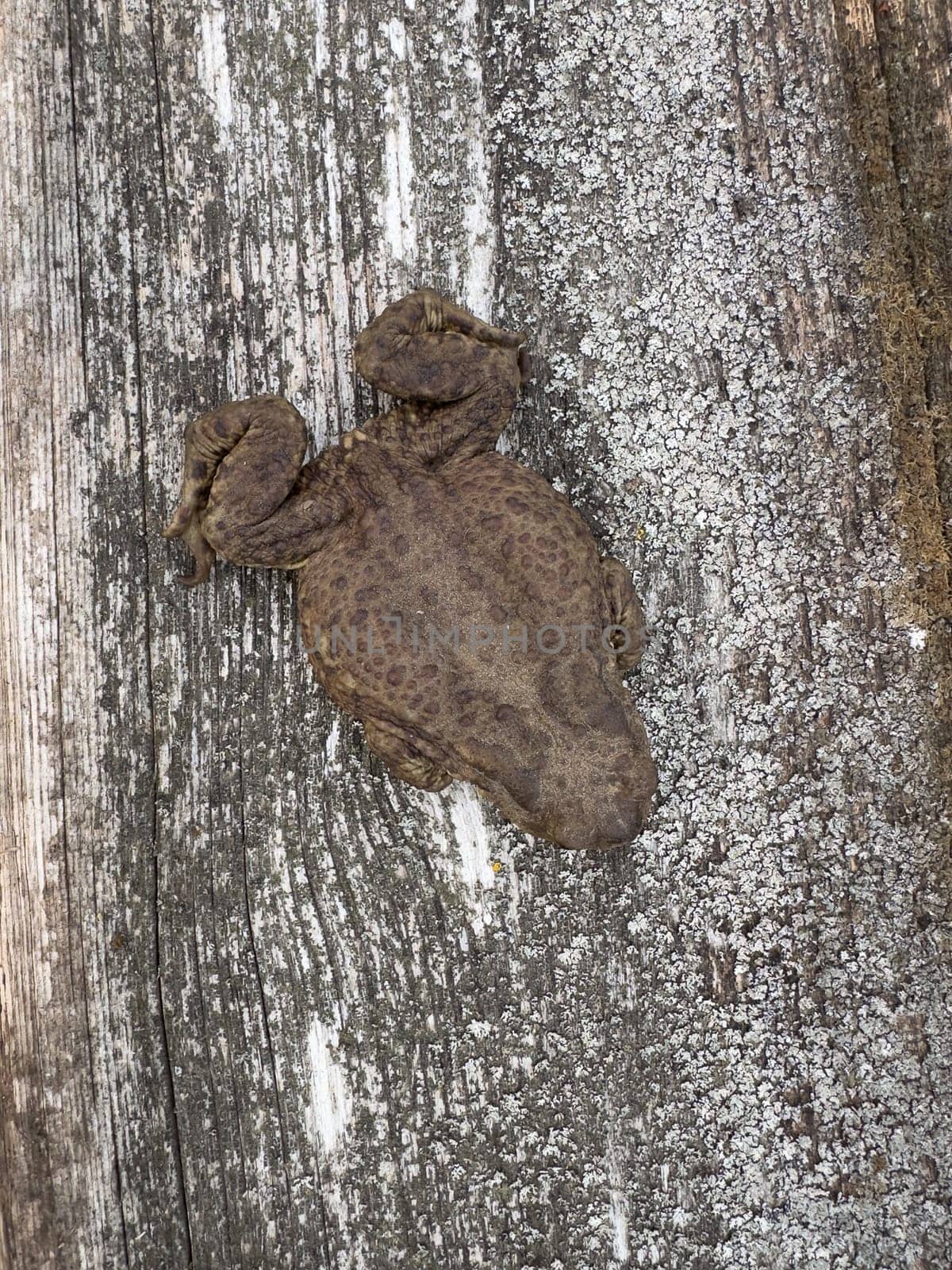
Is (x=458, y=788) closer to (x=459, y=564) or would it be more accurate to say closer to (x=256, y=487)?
(x=459, y=564)

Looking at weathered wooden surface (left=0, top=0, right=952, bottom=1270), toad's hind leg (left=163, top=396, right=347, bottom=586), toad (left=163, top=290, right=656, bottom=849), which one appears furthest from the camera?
weathered wooden surface (left=0, top=0, right=952, bottom=1270)

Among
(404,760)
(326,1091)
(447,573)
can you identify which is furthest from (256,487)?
(326,1091)

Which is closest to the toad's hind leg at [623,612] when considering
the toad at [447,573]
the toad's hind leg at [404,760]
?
the toad at [447,573]

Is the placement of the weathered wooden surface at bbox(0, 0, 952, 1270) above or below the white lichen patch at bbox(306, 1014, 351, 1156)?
above

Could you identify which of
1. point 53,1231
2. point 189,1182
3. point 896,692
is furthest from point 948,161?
point 53,1231

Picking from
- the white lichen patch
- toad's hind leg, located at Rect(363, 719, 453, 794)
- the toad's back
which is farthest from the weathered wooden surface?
the toad's back

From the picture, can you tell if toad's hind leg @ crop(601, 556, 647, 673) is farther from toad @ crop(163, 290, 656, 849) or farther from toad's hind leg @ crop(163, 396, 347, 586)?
toad's hind leg @ crop(163, 396, 347, 586)

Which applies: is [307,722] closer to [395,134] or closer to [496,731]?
[496,731]
